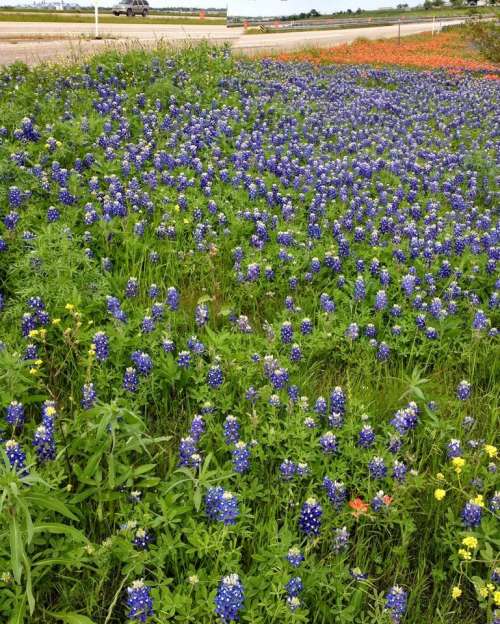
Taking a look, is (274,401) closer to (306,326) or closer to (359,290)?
(306,326)

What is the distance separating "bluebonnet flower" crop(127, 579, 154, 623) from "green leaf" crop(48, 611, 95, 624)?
164 mm

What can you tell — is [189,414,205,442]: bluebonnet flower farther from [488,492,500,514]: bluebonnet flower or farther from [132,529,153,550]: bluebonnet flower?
[488,492,500,514]: bluebonnet flower

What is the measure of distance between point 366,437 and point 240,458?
2.27 feet

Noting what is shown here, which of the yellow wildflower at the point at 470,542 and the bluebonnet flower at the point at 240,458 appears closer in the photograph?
the yellow wildflower at the point at 470,542

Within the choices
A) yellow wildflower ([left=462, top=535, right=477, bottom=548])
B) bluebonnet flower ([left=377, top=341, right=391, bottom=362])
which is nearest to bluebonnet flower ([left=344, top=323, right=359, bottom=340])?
bluebonnet flower ([left=377, top=341, right=391, bottom=362])

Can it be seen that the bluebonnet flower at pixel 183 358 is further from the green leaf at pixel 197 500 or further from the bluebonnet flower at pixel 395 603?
the bluebonnet flower at pixel 395 603

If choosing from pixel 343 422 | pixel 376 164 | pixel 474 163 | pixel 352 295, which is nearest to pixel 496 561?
pixel 343 422

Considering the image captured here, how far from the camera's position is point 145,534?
2.54m

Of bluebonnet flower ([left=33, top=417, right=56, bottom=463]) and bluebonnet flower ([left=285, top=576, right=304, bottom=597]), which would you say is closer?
bluebonnet flower ([left=285, top=576, right=304, bottom=597])

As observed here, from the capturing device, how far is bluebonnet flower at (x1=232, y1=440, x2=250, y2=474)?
282 cm

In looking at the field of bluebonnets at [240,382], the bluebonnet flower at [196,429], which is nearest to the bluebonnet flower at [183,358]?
the field of bluebonnets at [240,382]

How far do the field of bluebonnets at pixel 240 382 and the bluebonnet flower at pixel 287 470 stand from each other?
0.4 inches

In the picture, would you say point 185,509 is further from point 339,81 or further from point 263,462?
point 339,81

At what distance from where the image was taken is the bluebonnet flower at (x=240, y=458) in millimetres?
2822
